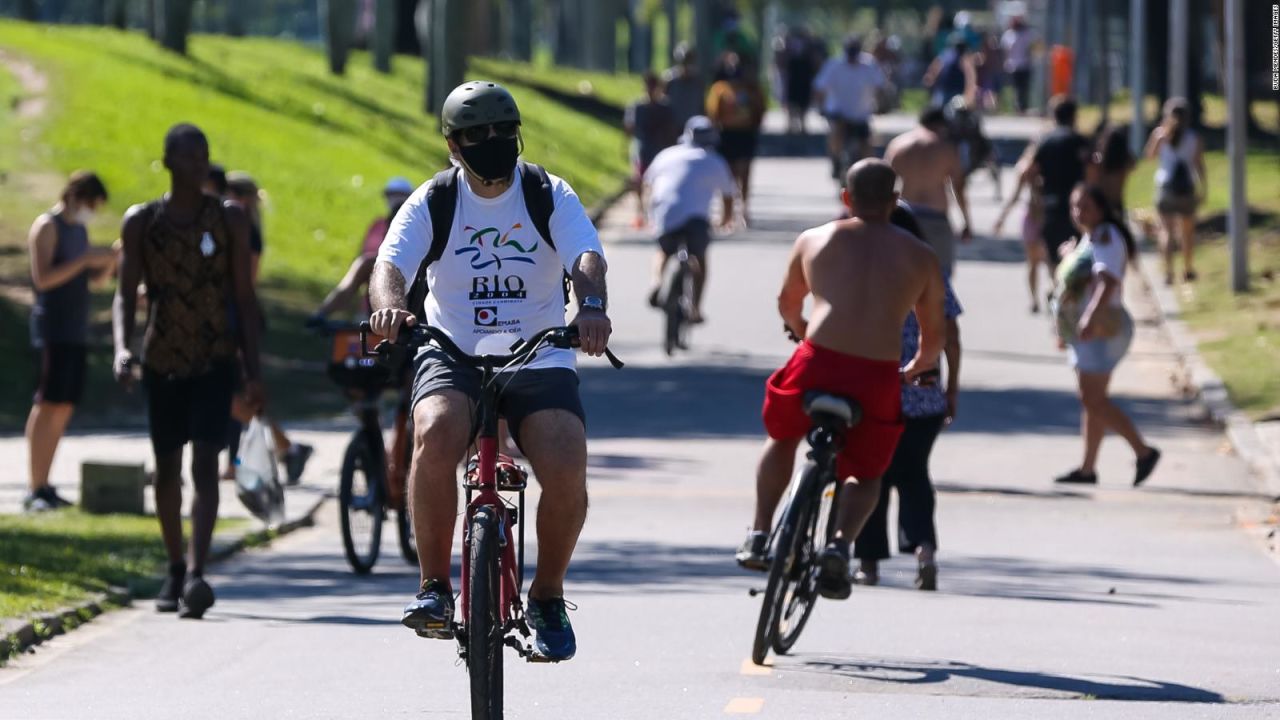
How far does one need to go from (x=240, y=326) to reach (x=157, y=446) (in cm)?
57

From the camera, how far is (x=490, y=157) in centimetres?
733

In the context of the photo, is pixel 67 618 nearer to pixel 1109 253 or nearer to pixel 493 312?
pixel 493 312

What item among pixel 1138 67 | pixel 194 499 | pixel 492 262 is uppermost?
pixel 1138 67

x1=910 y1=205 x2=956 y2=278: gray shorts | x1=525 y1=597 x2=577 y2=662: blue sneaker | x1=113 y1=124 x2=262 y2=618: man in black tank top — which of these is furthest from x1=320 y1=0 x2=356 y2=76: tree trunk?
x1=525 y1=597 x2=577 y2=662: blue sneaker

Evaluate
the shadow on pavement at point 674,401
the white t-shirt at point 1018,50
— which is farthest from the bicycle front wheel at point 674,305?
the white t-shirt at point 1018,50

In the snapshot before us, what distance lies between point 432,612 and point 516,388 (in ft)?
2.14

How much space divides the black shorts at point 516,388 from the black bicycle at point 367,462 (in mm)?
4646

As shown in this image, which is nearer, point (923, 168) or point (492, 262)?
point (492, 262)

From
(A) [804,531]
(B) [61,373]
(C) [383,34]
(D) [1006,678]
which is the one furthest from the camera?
(C) [383,34]

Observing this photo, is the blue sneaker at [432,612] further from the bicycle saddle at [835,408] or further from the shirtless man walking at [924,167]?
the shirtless man walking at [924,167]

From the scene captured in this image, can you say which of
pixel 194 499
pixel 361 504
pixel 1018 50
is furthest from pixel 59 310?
pixel 1018 50

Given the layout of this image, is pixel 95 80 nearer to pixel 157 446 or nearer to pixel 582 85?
pixel 582 85

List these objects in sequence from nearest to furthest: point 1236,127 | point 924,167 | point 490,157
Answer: point 490,157, point 924,167, point 1236,127

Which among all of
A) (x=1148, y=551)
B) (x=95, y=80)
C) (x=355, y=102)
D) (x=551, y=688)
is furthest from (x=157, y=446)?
(x=355, y=102)
